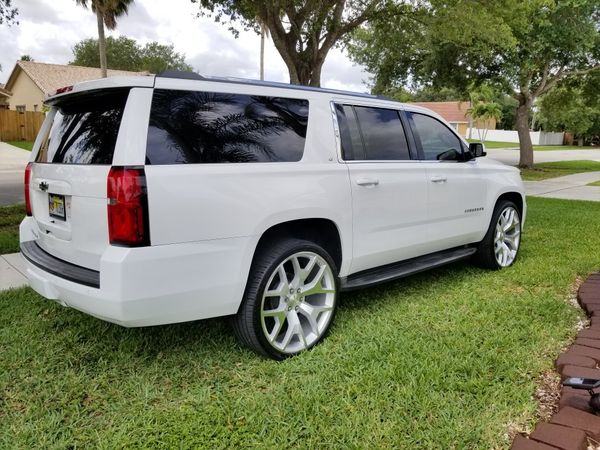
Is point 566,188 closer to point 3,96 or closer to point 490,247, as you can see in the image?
point 490,247

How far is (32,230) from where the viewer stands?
361cm

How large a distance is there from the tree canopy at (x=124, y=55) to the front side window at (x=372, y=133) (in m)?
51.7

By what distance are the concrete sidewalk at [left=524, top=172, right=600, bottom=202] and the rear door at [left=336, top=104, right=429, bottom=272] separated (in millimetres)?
9227

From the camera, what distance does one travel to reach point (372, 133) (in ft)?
13.0

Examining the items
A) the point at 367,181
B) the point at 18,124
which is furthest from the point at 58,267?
the point at 18,124

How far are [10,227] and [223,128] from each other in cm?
560

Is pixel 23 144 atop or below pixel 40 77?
below

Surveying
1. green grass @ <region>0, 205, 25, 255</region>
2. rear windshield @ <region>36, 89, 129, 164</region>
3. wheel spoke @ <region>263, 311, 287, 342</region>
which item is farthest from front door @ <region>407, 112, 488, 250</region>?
green grass @ <region>0, 205, 25, 255</region>

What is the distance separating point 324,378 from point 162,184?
1.50 metres

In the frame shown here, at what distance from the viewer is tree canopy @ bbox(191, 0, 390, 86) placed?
10633mm

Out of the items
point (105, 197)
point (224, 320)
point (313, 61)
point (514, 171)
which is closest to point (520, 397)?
point (224, 320)

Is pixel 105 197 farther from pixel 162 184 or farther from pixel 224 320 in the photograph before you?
pixel 224 320

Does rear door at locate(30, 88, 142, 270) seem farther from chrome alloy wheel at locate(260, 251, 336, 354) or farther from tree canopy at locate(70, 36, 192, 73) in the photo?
tree canopy at locate(70, 36, 192, 73)

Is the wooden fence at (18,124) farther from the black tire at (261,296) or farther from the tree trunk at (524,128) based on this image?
the black tire at (261,296)
